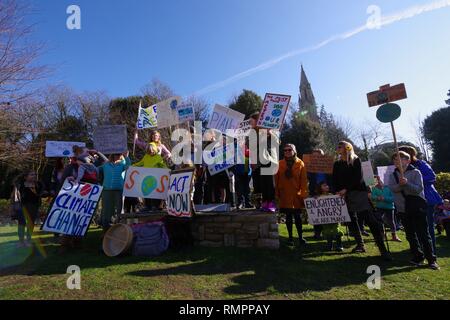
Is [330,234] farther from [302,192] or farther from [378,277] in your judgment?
[378,277]

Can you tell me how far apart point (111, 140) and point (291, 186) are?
467 centimetres

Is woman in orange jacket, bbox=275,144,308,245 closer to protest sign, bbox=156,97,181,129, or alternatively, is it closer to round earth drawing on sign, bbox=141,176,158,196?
round earth drawing on sign, bbox=141,176,158,196

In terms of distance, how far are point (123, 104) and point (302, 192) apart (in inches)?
947

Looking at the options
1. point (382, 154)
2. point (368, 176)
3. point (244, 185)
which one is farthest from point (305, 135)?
point (244, 185)

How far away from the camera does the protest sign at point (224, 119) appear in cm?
916

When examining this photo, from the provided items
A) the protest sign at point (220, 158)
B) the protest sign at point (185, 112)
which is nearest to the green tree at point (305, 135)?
the protest sign at point (185, 112)

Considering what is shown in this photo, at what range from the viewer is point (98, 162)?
351 inches

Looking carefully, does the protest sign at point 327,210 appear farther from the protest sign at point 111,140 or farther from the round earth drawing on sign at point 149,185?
the protest sign at point 111,140

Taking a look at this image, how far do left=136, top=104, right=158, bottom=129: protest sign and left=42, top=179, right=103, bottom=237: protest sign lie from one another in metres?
3.85

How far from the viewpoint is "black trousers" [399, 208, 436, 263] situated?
226 inches

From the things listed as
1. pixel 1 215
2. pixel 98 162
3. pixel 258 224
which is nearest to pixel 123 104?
pixel 1 215

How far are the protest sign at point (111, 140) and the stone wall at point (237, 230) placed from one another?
2914 millimetres

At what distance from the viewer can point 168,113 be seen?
987 centimetres

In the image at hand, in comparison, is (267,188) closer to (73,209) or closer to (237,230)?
(237,230)
